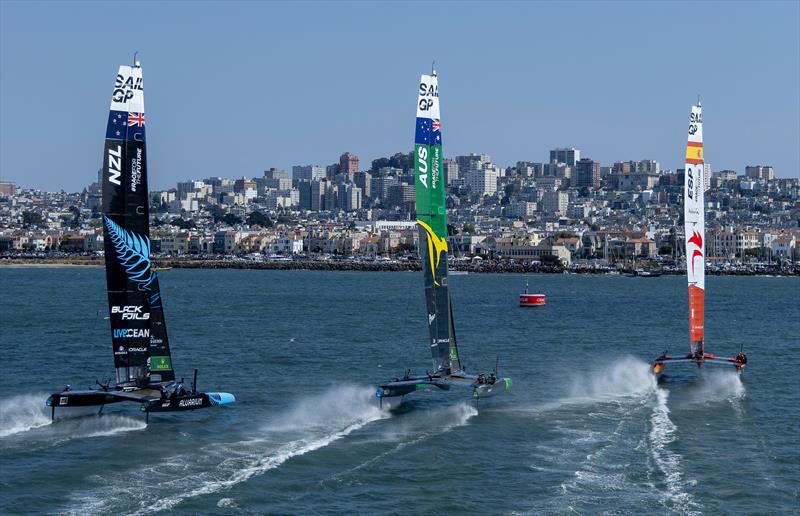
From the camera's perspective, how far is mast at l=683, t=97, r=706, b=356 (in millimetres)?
37906

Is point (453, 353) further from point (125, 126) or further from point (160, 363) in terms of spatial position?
point (125, 126)

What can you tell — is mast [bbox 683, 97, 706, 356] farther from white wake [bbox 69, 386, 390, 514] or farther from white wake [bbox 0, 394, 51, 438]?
white wake [bbox 0, 394, 51, 438]

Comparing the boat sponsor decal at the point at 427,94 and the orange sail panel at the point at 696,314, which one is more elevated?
the boat sponsor decal at the point at 427,94

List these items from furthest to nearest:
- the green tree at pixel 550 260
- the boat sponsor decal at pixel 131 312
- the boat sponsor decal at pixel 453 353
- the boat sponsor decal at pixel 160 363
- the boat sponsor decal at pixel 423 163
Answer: the green tree at pixel 550 260
the boat sponsor decal at pixel 453 353
the boat sponsor decal at pixel 423 163
the boat sponsor decal at pixel 160 363
the boat sponsor decal at pixel 131 312

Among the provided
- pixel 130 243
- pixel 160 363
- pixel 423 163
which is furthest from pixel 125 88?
pixel 423 163

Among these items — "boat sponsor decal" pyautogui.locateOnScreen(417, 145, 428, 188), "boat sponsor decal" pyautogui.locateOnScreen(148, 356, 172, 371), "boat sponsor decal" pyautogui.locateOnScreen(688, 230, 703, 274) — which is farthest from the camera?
"boat sponsor decal" pyautogui.locateOnScreen(688, 230, 703, 274)

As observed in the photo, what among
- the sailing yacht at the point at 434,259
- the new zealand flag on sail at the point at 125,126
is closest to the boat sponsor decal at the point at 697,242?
the sailing yacht at the point at 434,259

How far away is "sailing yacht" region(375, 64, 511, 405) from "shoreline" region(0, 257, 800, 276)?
12276 cm

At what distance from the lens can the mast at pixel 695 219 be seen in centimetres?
3791

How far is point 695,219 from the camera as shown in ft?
126

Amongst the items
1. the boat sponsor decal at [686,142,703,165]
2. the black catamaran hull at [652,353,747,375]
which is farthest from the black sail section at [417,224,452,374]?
Result: the boat sponsor decal at [686,142,703,165]

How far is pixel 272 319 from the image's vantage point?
63875mm

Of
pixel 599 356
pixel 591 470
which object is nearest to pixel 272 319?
pixel 599 356

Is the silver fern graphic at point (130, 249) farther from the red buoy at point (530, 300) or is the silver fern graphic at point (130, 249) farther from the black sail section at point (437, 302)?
the red buoy at point (530, 300)
